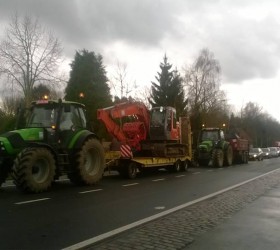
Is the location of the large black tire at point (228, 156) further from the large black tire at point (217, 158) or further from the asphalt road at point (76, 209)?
the asphalt road at point (76, 209)

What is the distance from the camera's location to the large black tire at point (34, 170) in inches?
488

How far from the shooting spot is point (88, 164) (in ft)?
51.6

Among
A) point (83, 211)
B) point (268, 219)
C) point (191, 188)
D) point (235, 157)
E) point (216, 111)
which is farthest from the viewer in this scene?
point (216, 111)

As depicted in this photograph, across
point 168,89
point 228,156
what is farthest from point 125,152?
point 168,89

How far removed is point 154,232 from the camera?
26.5 ft

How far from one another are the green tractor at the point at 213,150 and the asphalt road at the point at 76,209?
43.0 ft

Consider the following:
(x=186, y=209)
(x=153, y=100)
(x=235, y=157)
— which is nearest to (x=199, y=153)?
(x=235, y=157)

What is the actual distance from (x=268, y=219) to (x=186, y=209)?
6.41ft

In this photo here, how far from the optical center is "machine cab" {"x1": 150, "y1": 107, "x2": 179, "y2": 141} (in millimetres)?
21859

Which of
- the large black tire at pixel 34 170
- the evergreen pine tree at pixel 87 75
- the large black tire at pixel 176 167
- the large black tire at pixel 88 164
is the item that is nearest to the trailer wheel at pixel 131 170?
the large black tire at pixel 88 164

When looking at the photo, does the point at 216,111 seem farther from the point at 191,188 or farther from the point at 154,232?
the point at 154,232

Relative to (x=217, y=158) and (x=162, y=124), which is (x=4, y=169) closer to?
(x=162, y=124)

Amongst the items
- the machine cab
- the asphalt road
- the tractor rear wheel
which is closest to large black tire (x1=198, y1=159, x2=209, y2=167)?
the machine cab

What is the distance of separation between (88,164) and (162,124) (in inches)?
274
